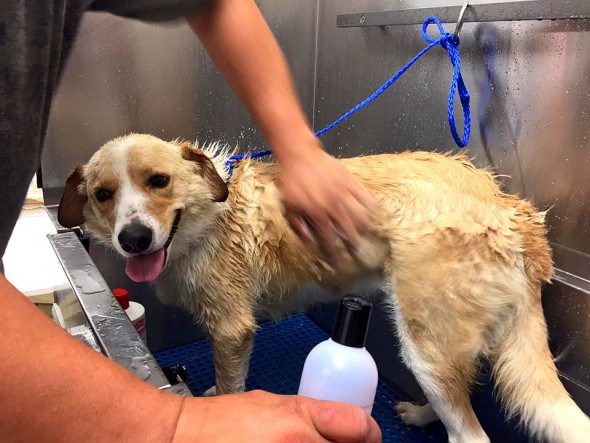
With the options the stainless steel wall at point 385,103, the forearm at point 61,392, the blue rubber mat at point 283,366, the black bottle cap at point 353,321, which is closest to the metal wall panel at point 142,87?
the stainless steel wall at point 385,103

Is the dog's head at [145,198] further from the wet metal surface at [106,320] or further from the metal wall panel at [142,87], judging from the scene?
the metal wall panel at [142,87]

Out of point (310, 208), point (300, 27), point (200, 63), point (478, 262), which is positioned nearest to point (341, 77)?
point (300, 27)

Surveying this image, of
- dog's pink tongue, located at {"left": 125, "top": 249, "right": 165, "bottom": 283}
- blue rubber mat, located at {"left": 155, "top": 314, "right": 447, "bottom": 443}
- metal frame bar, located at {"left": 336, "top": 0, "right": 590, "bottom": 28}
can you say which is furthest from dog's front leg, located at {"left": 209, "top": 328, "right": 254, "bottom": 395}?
metal frame bar, located at {"left": 336, "top": 0, "right": 590, "bottom": 28}

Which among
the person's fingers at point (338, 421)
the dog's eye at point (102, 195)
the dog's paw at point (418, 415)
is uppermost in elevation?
the person's fingers at point (338, 421)

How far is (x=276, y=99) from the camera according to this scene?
2.18ft

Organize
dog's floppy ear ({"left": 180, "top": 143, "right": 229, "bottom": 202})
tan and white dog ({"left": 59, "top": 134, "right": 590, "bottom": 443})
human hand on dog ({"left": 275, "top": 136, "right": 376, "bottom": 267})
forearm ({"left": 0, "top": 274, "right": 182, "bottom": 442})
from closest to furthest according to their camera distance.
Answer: forearm ({"left": 0, "top": 274, "right": 182, "bottom": 442})
human hand on dog ({"left": 275, "top": 136, "right": 376, "bottom": 267})
tan and white dog ({"left": 59, "top": 134, "right": 590, "bottom": 443})
dog's floppy ear ({"left": 180, "top": 143, "right": 229, "bottom": 202})

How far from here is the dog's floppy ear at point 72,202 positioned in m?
1.11

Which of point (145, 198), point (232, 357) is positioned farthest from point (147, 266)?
point (232, 357)

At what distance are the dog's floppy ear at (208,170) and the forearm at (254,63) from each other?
40 centimetres

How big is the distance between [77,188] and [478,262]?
0.83 m

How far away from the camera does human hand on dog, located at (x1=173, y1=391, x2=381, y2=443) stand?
0.35 metres

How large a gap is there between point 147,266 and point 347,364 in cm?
61

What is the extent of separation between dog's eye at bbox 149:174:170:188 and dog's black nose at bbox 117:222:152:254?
4.4 inches

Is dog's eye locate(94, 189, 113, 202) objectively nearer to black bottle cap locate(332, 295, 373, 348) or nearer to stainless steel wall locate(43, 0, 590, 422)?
stainless steel wall locate(43, 0, 590, 422)
